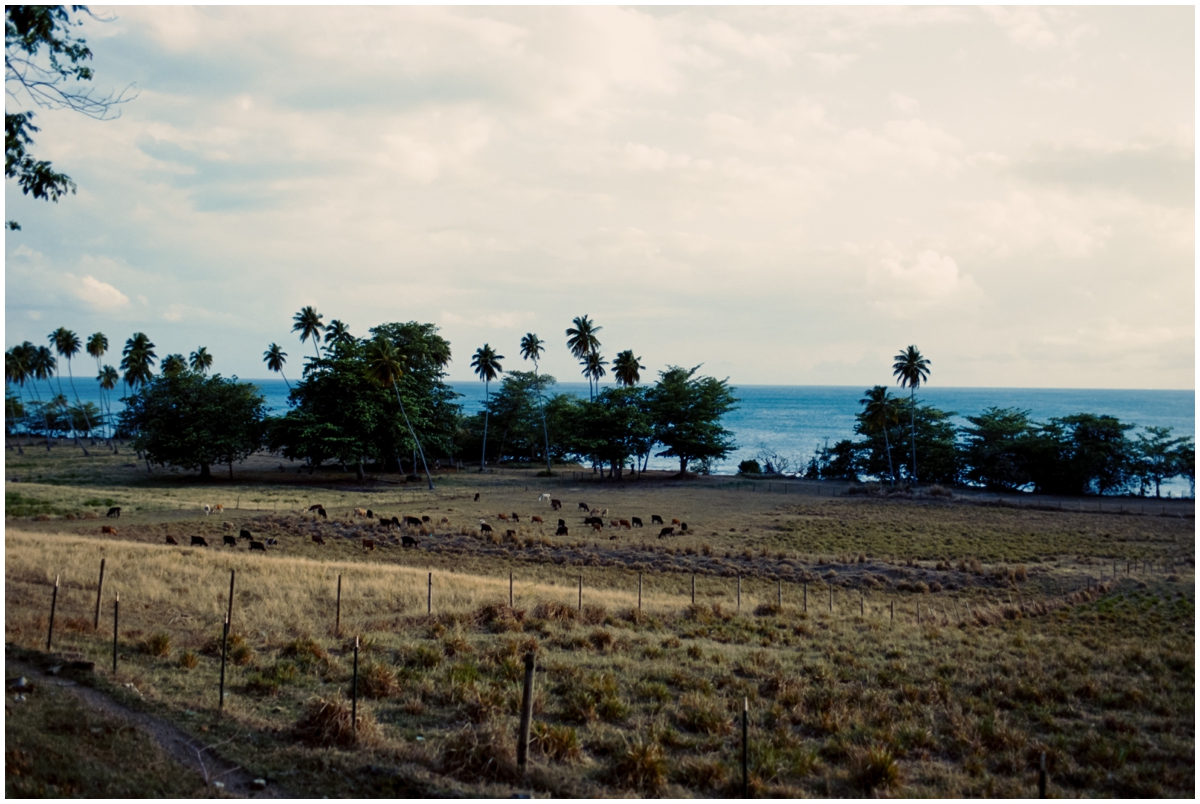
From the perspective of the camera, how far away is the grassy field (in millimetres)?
10812

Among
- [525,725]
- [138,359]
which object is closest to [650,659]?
[525,725]

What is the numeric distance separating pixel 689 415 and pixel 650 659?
6526 centimetres

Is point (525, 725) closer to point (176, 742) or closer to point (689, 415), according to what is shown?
point (176, 742)

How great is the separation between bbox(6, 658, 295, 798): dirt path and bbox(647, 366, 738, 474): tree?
69.8 meters

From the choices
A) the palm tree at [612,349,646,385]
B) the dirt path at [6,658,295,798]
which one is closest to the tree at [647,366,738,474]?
the palm tree at [612,349,646,385]

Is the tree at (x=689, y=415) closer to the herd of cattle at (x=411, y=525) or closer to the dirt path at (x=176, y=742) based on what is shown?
the herd of cattle at (x=411, y=525)

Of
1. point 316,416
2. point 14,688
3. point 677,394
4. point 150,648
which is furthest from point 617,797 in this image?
point 677,394

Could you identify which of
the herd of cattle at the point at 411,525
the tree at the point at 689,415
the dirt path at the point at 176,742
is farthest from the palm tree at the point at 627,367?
the dirt path at the point at 176,742

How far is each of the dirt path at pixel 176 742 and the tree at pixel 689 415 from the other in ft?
229

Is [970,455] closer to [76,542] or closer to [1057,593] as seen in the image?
[1057,593]

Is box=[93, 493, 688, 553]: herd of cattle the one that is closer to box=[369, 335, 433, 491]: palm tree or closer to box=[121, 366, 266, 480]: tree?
box=[369, 335, 433, 491]: palm tree

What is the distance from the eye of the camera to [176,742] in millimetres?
10305

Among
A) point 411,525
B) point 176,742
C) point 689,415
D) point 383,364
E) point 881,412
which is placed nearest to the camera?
point 176,742

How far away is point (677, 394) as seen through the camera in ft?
275
